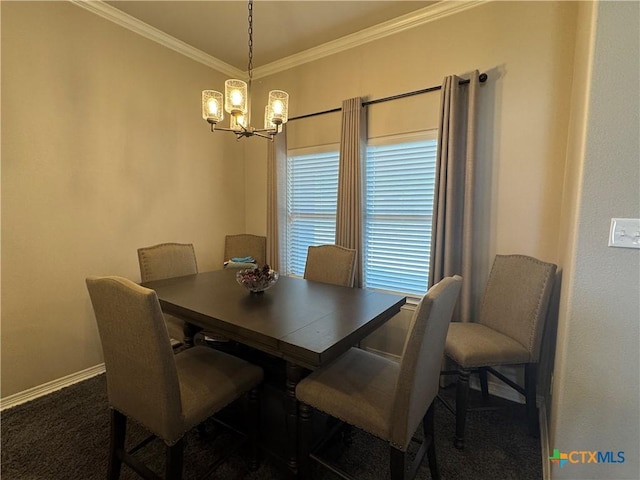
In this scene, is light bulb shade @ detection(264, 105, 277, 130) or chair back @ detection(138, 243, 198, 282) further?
chair back @ detection(138, 243, 198, 282)

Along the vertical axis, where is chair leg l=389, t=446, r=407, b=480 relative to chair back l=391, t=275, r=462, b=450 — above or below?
below

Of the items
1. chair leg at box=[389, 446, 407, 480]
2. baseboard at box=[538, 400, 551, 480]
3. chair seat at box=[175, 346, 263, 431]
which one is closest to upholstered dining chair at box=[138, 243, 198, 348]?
chair seat at box=[175, 346, 263, 431]

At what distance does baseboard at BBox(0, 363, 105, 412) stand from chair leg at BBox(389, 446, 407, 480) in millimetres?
2504

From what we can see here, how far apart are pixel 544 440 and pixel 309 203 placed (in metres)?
2.54

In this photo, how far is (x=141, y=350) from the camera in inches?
47.9

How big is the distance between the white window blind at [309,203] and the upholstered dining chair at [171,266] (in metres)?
1.11

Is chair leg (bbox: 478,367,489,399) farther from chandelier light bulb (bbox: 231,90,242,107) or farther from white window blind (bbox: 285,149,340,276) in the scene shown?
chandelier light bulb (bbox: 231,90,242,107)

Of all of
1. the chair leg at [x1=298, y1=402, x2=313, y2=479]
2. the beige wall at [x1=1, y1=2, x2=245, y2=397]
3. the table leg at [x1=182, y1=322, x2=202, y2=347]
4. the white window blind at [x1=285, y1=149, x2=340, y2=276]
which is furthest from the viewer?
the white window blind at [x1=285, y1=149, x2=340, y2=276]

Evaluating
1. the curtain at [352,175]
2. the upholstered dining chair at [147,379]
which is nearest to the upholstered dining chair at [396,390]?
the upholstered dining chair at [147,379]

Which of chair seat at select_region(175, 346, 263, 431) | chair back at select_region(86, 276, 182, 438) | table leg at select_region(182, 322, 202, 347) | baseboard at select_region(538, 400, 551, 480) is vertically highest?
chair back at select_region(86, 276, 182, 438)

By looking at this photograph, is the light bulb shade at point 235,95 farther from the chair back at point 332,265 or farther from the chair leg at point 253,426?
the chair leg at point 253,426

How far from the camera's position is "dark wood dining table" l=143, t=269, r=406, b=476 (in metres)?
1.34

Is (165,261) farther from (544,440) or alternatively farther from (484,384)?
(544,440)

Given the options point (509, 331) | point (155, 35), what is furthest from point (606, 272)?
point (155, 35)
